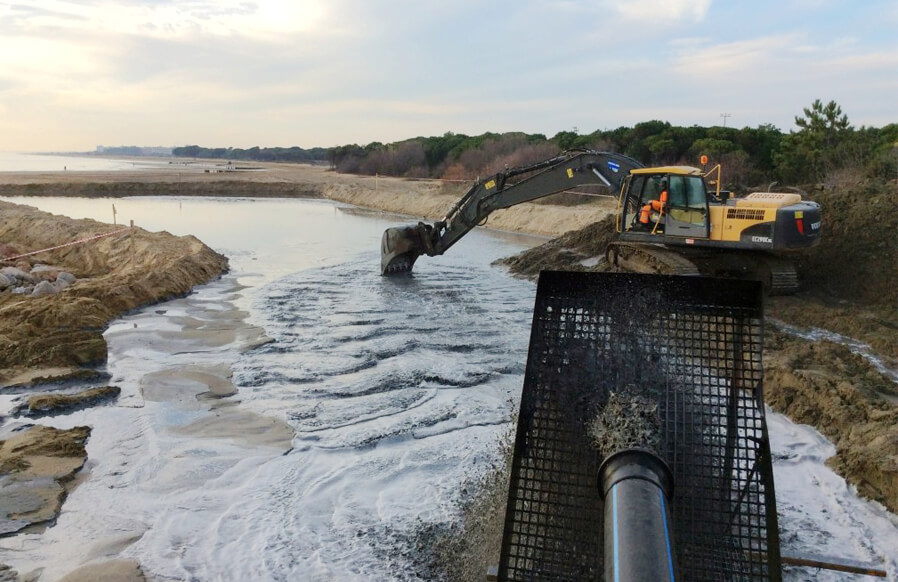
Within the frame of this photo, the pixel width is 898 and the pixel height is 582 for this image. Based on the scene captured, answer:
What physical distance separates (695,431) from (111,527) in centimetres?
459

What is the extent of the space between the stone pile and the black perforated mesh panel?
12.7 meters

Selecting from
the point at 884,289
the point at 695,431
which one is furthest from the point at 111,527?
the point at 884,289

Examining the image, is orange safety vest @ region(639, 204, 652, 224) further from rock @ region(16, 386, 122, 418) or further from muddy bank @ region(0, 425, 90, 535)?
muddy bank @ region(0, 425, 90, 535)

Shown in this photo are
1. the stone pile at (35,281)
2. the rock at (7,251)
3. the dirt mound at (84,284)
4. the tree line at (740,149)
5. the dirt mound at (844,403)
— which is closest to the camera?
the dirt mound at (844,403)

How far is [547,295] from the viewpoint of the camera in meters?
3.50

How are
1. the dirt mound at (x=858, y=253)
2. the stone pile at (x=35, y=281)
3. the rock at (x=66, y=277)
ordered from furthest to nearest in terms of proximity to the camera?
the rock at (x=66, y=277)
the stone pile at (x=35, y=281)
the dirt mound at (x=858, y=253)

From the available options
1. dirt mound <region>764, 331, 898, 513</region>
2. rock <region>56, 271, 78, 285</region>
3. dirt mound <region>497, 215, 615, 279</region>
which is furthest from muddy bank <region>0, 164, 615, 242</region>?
dirt mound <region>764, 331, 898, 513</region>

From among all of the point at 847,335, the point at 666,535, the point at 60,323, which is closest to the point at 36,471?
the point at 60,323

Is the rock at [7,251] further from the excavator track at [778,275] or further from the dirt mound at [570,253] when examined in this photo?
the excavator track at [778,275]

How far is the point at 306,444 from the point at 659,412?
189 inches

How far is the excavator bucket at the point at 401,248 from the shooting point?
16.8m

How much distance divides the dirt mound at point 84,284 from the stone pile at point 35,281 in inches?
16.2

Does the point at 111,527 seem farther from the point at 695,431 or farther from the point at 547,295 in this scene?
the point at 695,431

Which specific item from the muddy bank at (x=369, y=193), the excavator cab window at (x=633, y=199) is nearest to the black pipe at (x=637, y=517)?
the excavator cab window at (x=633, y=199)
